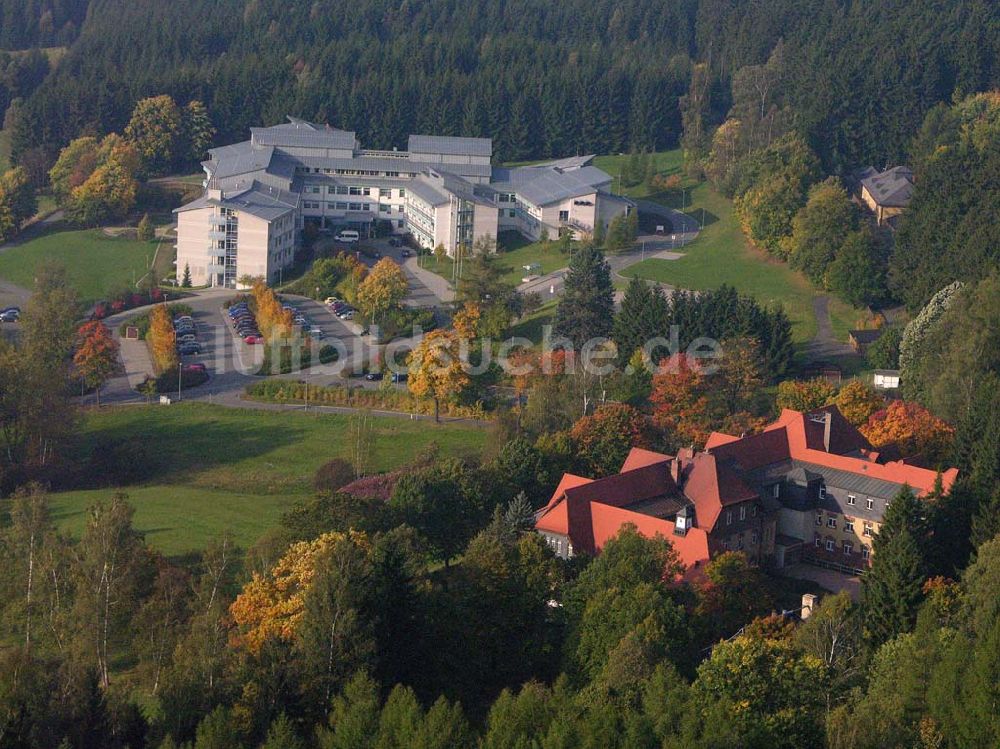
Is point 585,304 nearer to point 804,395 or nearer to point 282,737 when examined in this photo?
point 804,395

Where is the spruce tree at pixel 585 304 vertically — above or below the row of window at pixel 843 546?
above

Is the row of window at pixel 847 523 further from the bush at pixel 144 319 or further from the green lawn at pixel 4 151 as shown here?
the green lawn at pixel 4 151

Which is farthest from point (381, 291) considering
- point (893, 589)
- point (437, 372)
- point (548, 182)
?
point (893, 589)

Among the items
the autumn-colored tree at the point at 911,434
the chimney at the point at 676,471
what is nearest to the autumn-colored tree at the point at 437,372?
the chimney at the point at 676,471

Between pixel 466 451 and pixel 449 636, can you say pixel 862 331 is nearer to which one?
pixel 466 451

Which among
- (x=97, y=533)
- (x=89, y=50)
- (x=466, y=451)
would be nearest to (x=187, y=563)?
(x=97, y=533)

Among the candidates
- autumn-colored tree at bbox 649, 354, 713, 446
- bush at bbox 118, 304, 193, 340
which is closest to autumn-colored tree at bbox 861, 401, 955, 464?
autumn-colored tree at bbox 649, 354, 713, 446
